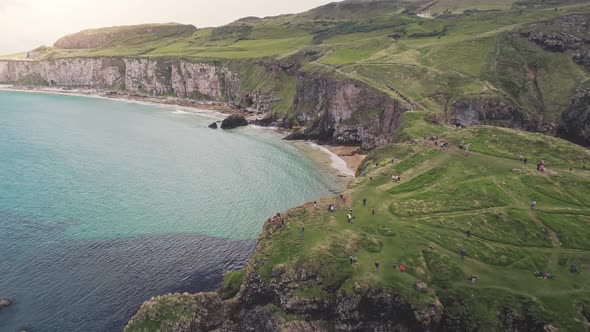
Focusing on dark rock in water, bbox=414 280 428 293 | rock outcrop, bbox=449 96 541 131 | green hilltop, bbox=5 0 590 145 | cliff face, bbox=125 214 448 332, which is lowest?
cliff face, bbox=125 214 448 332

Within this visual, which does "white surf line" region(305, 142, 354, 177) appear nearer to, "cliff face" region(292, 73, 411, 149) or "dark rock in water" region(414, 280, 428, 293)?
"cliff face" region(292, 73, 411, 149)

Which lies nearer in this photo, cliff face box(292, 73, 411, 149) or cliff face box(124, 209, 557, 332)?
cliff face box(124, 209, 557, 332)

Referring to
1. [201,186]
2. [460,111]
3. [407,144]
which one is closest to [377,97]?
[460,111]

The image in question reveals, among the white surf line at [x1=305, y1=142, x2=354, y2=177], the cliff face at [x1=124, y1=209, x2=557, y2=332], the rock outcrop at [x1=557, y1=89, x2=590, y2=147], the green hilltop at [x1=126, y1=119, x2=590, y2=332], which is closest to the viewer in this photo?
the cliff face at [x1=124, y1=209, x2=557, y2=332]

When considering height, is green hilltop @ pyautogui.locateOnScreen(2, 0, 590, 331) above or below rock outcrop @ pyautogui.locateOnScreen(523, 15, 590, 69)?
below

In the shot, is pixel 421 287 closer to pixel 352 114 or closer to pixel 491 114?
pixel 491 114

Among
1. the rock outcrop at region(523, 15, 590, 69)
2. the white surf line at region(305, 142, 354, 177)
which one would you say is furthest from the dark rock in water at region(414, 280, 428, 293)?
the rock outcrop at region(523, 15, 590, 69)

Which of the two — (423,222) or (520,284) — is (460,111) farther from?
(520,284)

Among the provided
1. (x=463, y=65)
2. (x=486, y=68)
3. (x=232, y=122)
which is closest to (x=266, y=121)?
(x=232, y=122)

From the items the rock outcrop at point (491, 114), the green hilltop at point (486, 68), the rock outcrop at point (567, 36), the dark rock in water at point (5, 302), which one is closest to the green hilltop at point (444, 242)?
the rock outcrop at point (491, 114)
